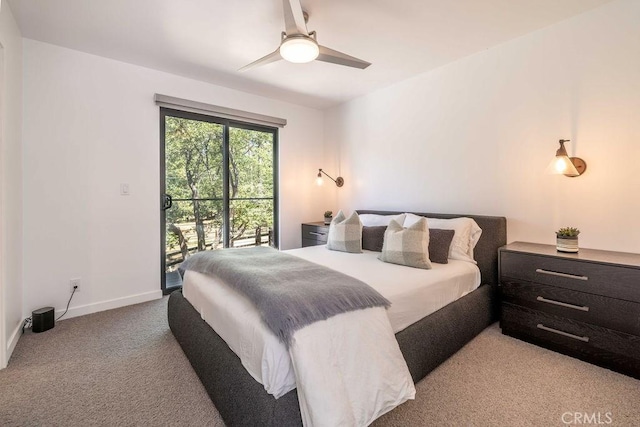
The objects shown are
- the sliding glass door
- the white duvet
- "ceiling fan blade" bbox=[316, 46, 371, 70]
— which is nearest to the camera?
the white duvet

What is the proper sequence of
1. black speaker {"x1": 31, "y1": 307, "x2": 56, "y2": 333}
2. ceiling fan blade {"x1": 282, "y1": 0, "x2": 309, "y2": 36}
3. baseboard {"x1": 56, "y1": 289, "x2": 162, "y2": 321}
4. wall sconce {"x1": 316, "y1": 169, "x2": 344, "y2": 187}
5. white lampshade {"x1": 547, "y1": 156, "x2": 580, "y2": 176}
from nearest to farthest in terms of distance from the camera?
1. ceiling fan blade {"x1": 282, "y1": 0, "x2": 309, "y2": 36}
2. white lampshade {"x1": 547, "y1": 156, "x2": 580, "y2": 176}
3. black speaker {"x1": 31, "y1": 307, "x2": 56, "y2": 333}
4. baseboard {"x1": 56, "y1": 289, "x2": 162, "y2": 321}
5. wall sconce {"x1": 316, "y1": 169, "x2": 344, "y2": 187}

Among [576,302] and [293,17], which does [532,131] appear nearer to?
[576,302]

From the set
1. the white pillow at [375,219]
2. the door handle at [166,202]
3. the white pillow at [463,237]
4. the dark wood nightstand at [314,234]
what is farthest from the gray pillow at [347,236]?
the door handle at [166,202]

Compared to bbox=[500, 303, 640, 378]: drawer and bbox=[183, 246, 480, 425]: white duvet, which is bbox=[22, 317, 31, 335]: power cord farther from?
bbox=[500, 303, 640, 378]: drawer

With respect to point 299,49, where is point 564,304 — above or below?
below

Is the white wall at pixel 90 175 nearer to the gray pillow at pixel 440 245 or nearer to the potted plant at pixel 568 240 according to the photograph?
the gray pillow at pixel 440 245

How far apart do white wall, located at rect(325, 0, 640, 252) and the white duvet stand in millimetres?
1569

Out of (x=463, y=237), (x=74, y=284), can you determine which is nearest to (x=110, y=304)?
(x=74, y=284)

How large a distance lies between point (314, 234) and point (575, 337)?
9.04 ft

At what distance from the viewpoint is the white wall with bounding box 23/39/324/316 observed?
2.48 m

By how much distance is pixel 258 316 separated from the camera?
4.41 feet

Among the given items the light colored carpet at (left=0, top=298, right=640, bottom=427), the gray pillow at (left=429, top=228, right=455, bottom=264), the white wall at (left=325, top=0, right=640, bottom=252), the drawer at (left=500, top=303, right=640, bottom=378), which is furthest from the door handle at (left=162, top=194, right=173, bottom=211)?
the drawer at (left=500, top=303, right=640, bottom=378)

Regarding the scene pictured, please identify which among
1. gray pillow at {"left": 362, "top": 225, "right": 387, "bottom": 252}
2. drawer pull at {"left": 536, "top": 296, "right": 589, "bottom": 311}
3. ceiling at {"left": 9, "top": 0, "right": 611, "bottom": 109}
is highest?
ceiling at {"left": 9, "top": 0, "right": 611, "bottom": 109}

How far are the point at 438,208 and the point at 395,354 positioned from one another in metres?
2.11
